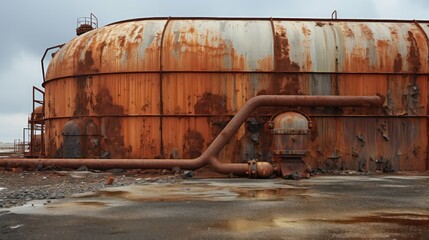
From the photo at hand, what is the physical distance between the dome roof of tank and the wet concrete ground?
6.83 metres

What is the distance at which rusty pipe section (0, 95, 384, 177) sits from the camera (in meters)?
15.8

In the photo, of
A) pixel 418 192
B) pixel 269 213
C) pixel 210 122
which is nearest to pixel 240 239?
pixel 269 213

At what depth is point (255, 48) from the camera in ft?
60.2

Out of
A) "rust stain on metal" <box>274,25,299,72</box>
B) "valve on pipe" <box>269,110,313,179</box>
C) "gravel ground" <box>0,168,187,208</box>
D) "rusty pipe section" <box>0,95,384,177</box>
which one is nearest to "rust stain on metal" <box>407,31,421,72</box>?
"rusty pipe section" <box>0,95,384,177</box>

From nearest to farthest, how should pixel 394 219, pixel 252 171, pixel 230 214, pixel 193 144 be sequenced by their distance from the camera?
pixel 394 219 < pixel 230 214 < pixel 252 171 < pixel 193 144

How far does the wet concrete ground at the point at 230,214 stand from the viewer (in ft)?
22.6

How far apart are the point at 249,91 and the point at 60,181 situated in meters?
7.94

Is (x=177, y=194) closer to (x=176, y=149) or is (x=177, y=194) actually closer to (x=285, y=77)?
(x=176, y=149)

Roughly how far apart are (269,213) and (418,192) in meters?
5.40

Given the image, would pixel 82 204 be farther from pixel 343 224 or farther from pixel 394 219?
pixel 394 219

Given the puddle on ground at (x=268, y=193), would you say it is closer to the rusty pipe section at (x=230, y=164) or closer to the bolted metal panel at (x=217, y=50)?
the rusty pipe section at (x=230, y=164)

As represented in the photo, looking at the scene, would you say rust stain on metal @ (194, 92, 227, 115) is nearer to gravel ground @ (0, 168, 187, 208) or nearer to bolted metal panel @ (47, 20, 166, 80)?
bolted metal panel @ (47, 20, 166, 80)

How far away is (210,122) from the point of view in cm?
1814

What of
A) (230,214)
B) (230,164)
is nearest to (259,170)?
(230,164)
